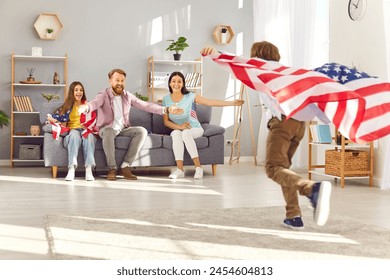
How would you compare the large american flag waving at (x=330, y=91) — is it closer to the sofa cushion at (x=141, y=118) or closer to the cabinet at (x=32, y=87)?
the sofa cushion at (x=141, y=118)

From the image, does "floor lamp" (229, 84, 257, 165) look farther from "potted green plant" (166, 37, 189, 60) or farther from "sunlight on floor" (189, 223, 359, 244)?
"sunlight on floor" (189, 223, 359, 244)

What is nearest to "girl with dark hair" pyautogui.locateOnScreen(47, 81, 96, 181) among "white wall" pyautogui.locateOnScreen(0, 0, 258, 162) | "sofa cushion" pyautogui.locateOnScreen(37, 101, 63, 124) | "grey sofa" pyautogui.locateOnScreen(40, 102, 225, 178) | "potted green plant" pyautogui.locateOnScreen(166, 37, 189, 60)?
"grey sofa" pyautogui.locateOnScreen(40, 102, 225, 178)

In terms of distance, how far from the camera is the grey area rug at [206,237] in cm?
284

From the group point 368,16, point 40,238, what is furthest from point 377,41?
point 40,238

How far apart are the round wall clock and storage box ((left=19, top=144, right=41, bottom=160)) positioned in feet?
14.2

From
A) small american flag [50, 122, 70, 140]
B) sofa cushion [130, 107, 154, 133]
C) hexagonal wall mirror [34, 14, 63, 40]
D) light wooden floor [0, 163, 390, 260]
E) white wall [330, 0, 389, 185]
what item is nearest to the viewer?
light wooden floor [0, 163, 390, 260]

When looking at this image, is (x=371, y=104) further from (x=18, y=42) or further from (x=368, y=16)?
(x=18, y=42)

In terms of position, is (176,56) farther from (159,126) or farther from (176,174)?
(176,174)

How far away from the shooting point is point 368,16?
5863mm

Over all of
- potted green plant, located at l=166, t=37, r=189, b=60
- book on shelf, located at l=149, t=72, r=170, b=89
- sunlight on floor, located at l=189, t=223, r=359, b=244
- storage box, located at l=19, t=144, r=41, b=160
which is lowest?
sunlight on floor, located at l=189, t=223, r=359, b=244

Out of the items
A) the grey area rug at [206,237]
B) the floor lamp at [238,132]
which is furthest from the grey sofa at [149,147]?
the grey area rug at [206,237]

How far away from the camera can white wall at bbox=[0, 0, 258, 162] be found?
804 centimetres

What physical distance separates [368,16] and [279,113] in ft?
9.76

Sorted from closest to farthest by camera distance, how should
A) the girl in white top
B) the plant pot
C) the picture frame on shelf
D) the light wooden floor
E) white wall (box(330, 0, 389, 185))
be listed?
the light wooden floor, white wall (box(330, 0, 389, 185)), the girl in white top, the picture frame on shelf, the plant pot
